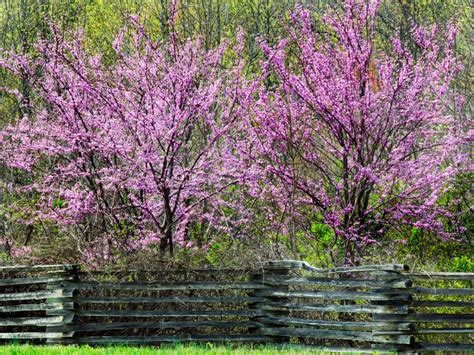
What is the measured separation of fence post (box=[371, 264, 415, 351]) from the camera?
10.1 m

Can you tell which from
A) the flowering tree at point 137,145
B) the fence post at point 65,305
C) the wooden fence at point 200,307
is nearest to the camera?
the wooden fence at point 200,307

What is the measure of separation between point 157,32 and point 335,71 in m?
9.53

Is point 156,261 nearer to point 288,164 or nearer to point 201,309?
point 201,309

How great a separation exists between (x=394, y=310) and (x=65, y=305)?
4.43 m

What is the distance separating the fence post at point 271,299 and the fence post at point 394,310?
→ 5.48 feet

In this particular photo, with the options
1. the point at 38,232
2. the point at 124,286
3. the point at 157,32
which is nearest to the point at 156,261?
the point at 124,286

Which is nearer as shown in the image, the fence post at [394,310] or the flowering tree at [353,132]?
the fence post at [394,310]

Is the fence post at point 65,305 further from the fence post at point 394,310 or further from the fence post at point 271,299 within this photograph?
the fence post at point 394,310

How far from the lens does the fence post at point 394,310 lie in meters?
10.1

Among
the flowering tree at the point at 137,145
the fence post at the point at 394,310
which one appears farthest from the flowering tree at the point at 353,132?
the fence post at the point at 394,310

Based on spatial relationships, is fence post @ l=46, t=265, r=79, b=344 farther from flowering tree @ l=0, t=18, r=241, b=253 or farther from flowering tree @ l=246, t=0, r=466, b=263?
flowering tree @ l=246, t=0, r=466, b=263

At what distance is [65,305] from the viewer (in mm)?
11484

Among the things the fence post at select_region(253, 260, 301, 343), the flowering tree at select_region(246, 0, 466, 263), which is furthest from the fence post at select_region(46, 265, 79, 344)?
the flowering tree at select_region(246, 0, 466, 263)

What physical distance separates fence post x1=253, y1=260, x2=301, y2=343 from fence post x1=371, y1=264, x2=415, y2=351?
167 centimetres
